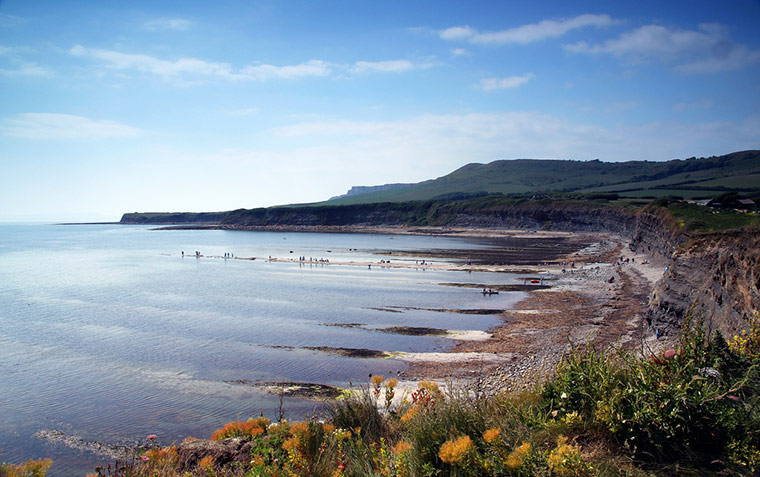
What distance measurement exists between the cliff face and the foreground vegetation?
5.90 m

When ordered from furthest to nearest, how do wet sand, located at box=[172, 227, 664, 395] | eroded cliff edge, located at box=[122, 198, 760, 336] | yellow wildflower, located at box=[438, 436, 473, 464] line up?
wet sand, located at box=[172, 227, 664, 395] < eroded cliff edge, located at box=[122, 198, 760, 336] < yellow wildflower, located at box=[438, 436, 473, 464]

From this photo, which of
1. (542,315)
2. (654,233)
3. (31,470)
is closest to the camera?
(31,470)

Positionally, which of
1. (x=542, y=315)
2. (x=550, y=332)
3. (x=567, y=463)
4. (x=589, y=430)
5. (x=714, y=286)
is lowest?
(x=542, y=315)

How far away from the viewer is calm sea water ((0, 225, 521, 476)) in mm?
15594

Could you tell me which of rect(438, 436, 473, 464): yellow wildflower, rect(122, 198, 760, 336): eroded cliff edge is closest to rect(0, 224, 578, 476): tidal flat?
rect(122, 198, 760, 336): eroded cliff edge

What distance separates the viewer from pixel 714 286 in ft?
54.7

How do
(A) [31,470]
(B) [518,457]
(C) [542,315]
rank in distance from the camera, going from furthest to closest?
(C) [542,315], (A) [31,470], (B) [518,457]

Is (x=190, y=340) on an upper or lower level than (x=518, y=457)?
lower

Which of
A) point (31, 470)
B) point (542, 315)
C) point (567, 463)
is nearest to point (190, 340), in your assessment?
point (31, 470)

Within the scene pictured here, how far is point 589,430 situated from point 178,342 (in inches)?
988

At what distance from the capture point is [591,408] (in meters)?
5.52

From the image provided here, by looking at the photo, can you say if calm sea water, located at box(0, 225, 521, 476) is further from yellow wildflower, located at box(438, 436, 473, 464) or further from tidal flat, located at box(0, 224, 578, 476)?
yellow wildflower, located at box(438, 436, 473, 464)

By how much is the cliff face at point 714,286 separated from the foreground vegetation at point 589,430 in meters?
5.90

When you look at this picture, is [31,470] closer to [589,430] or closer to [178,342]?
[589,430]
